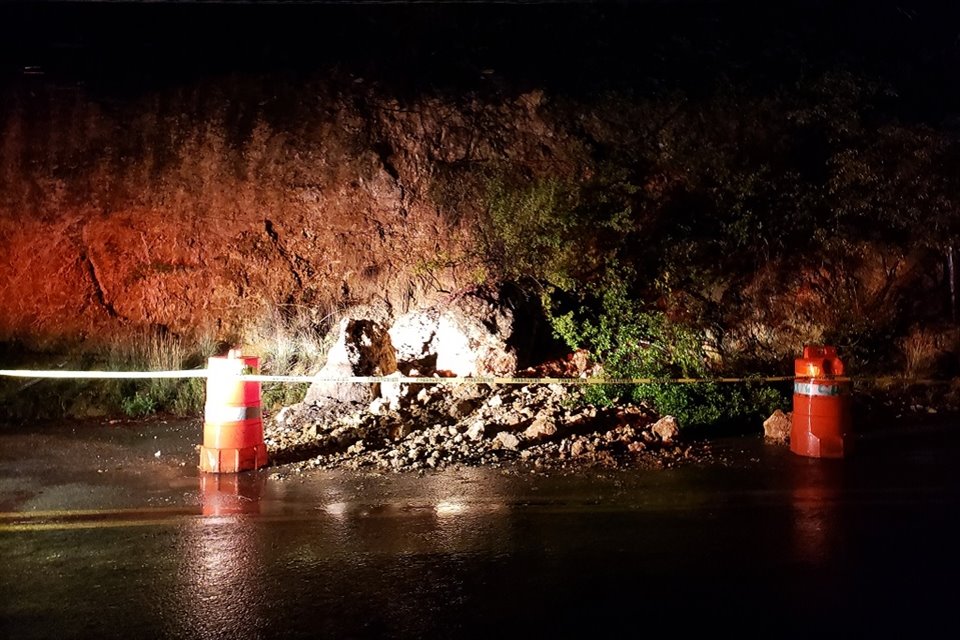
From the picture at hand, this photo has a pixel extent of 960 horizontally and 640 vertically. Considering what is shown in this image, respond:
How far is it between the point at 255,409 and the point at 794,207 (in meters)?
9.07

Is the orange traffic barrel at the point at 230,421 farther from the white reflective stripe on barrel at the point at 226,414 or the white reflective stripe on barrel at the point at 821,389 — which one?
the white reflective stripe on barrel at the point at 821,389

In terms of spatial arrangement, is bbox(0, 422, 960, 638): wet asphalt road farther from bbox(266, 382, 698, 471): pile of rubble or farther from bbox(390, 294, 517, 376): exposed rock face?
bbox(390, 294, 517, 376): exposed rock face

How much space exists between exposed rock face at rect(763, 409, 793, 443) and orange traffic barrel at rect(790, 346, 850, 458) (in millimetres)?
518

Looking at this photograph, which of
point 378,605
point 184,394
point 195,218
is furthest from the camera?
point 195,218

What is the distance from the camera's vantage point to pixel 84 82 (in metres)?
14.5

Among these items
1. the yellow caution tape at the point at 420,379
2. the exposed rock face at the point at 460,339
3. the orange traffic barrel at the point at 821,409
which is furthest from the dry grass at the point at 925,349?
the exposed rock face at the point at 460,339

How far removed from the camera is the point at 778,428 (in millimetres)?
9203

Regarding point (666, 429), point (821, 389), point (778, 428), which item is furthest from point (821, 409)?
point (666, 429)

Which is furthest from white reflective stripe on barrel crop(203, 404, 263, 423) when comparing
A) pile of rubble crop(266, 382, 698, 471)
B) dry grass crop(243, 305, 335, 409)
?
dry grass crop(243, 305, 335, 409)

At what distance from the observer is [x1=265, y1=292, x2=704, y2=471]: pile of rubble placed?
8.35 metres

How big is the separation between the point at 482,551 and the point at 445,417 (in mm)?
4222

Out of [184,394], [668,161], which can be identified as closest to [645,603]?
[184,394]

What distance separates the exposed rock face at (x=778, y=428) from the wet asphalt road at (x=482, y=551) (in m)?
0.96

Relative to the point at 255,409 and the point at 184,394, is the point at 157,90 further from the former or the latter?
the point at 255,409
